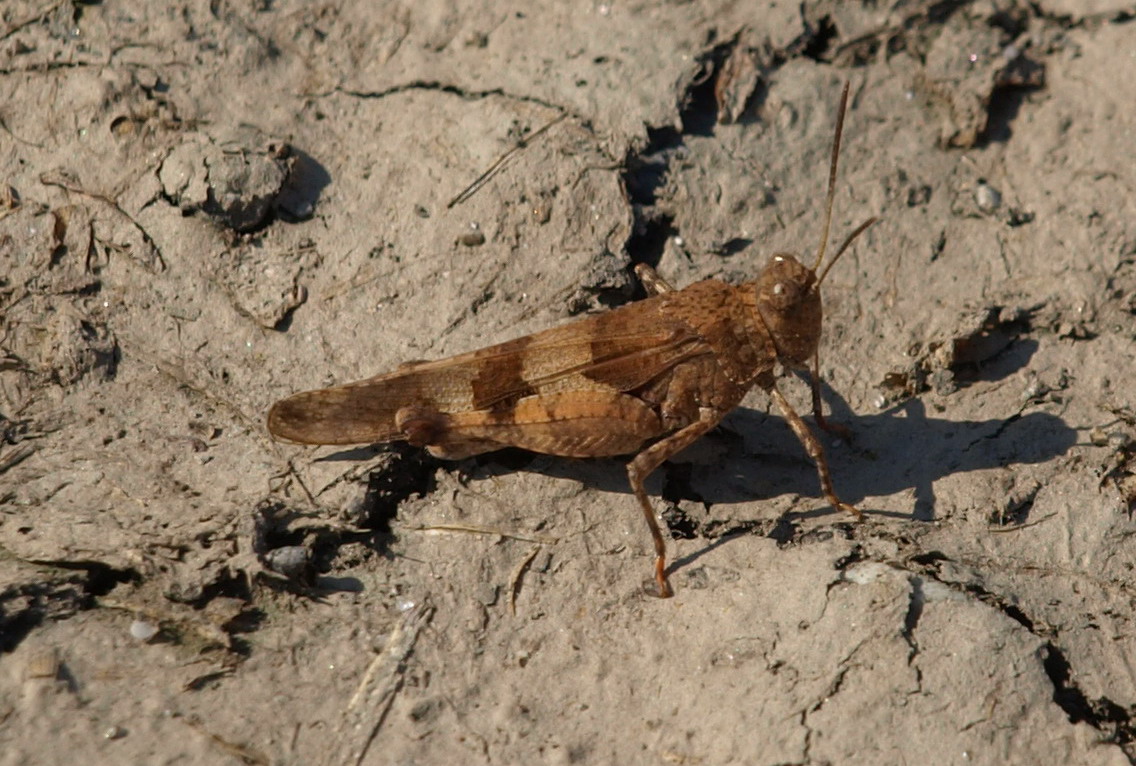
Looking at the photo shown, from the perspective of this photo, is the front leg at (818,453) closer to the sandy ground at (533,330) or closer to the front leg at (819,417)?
the sandy ground at (533,330)

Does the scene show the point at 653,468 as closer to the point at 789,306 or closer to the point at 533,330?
the point at 789,306

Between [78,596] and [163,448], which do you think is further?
[163,448]

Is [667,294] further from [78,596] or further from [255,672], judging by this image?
[78,596]

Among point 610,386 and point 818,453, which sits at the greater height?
point 610,386

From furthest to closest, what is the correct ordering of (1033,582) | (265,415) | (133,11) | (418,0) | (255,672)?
(418,0)
(133,11)
(265,415)
(1033,582)
(255,672)

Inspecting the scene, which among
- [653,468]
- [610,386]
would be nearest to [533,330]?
[610,386]

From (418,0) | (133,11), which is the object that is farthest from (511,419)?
(133,11)

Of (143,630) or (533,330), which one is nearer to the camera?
(143,630)
